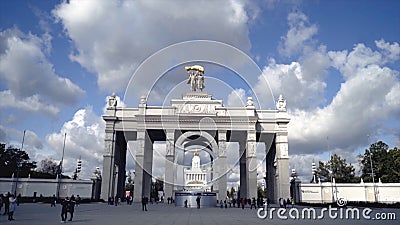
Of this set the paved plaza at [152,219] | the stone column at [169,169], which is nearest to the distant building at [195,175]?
the stone column at [169,169]

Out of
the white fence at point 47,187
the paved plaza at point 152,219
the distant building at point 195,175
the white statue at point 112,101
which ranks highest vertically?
the white statue at point 112,101

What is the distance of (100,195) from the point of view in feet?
168

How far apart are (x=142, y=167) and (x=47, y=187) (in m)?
15.0

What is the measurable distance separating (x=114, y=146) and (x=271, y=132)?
2449 cm

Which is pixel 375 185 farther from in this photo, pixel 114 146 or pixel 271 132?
pixel 114 146

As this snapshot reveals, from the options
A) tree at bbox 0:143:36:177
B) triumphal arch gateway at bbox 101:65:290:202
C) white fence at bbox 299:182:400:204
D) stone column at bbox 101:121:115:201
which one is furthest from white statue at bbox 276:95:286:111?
tree at bbox 0:143:36:177

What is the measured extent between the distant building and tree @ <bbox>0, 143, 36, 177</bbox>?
1170 inches

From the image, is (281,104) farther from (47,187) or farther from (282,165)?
(47,187)

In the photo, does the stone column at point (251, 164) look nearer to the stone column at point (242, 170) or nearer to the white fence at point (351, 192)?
the stone column at point (242, 170)

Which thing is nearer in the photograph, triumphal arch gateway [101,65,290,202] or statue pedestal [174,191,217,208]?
statue pedestal [174,191,217,208]

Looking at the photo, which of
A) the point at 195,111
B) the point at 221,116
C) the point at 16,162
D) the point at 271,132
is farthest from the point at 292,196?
the point at 16,162

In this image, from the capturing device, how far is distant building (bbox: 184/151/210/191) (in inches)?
2549

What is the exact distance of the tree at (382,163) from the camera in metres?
56.8

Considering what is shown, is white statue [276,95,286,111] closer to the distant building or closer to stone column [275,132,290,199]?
stone column [275,132,290,199]
